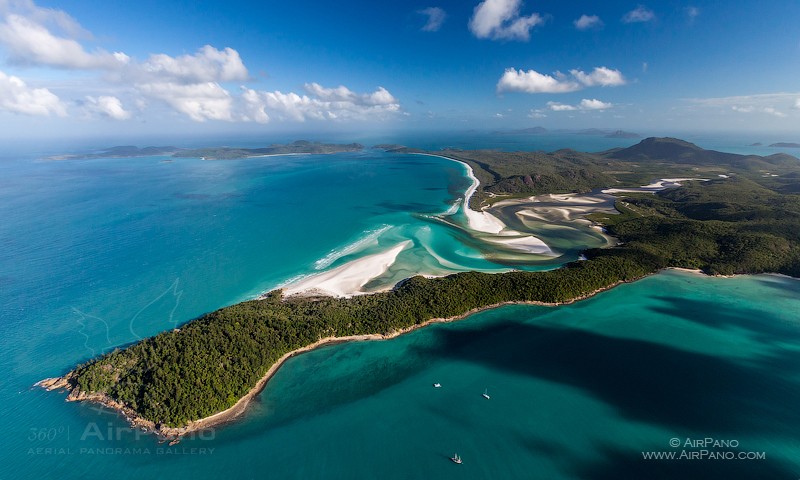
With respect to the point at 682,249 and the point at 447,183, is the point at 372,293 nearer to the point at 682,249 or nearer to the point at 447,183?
the point at 682,249

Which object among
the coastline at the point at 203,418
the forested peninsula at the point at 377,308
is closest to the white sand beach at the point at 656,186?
the forested peninsula at the point at 377,308

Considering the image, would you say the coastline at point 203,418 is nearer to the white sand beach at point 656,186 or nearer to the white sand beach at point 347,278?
the white sand beach at point 347,278

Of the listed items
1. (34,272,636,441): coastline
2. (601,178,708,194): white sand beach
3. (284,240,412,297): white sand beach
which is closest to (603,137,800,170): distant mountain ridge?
(601,178,708,194): white sand beach

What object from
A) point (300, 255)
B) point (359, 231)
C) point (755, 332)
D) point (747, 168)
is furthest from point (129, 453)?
point (747, 168)
